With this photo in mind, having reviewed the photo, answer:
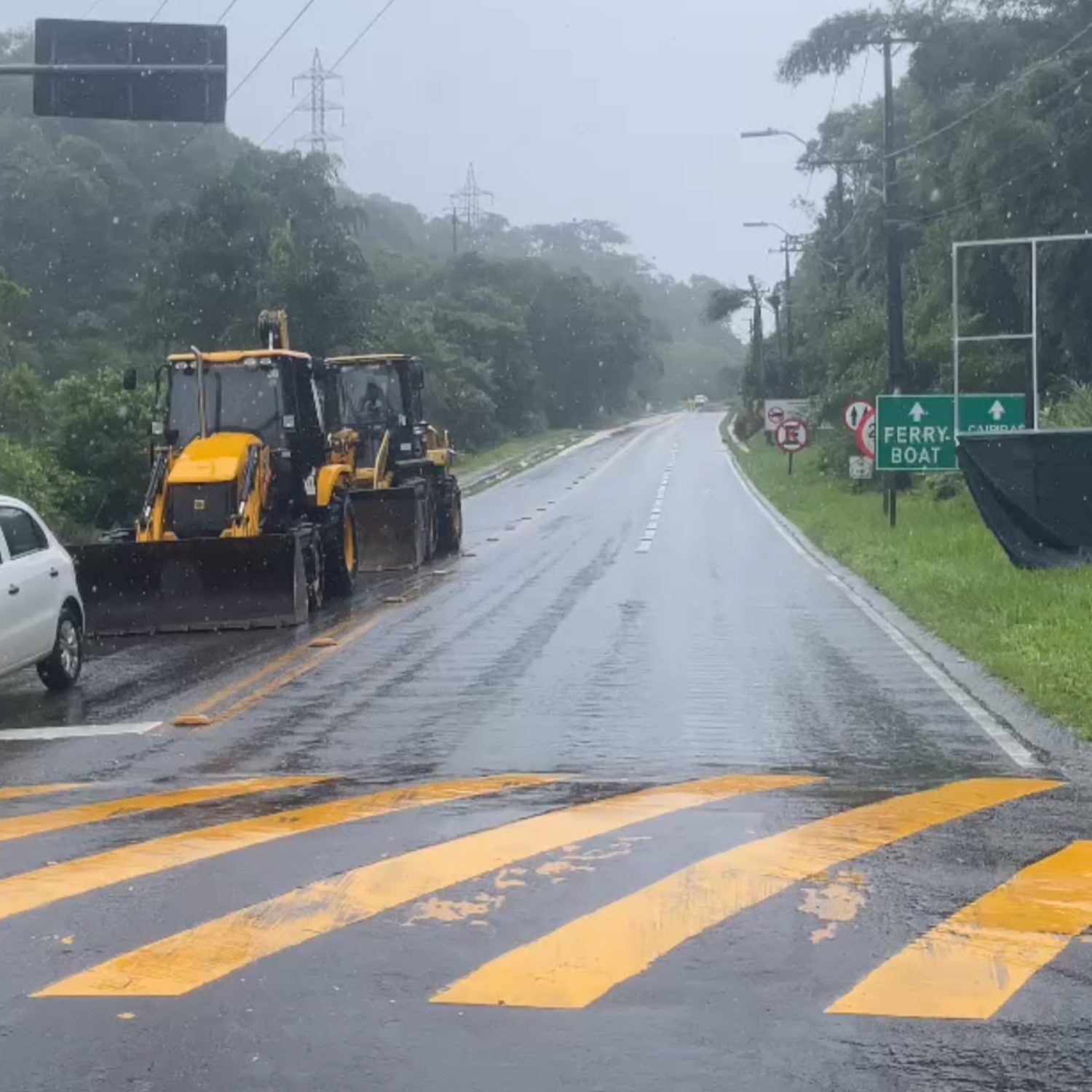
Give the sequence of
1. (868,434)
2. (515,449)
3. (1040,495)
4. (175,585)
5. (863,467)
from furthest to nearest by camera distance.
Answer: (515,449) < (863,467) < (868,434) < (1040,495) < (175,585)

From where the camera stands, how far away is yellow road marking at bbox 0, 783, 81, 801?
389 inches

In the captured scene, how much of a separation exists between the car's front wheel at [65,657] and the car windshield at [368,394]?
43.3 ft

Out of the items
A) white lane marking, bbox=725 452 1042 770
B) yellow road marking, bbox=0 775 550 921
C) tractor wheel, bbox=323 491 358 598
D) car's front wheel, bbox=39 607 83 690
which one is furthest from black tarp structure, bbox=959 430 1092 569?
yellow road marking, bbox=0 775 550 921

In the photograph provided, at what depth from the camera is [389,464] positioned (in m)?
27.4

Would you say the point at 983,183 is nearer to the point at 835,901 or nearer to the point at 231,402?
the point at 231,402

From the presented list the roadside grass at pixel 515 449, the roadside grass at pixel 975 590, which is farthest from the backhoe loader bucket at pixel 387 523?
the roadside grass at pixel 515 449

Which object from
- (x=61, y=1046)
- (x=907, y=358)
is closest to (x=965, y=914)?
(x=61, y=1046)

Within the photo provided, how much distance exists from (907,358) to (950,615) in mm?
26085

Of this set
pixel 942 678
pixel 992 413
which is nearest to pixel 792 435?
pixel 992 413

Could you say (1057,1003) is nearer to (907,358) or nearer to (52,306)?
(907,358)

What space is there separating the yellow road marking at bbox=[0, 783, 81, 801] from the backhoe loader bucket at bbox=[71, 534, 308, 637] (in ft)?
26.5

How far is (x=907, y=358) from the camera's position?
43.2 metres

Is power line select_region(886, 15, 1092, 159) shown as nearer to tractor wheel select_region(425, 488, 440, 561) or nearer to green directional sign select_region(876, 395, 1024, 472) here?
green directional sign select_region(876, 395, 1024, 472)

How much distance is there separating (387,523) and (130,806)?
1696 cm
